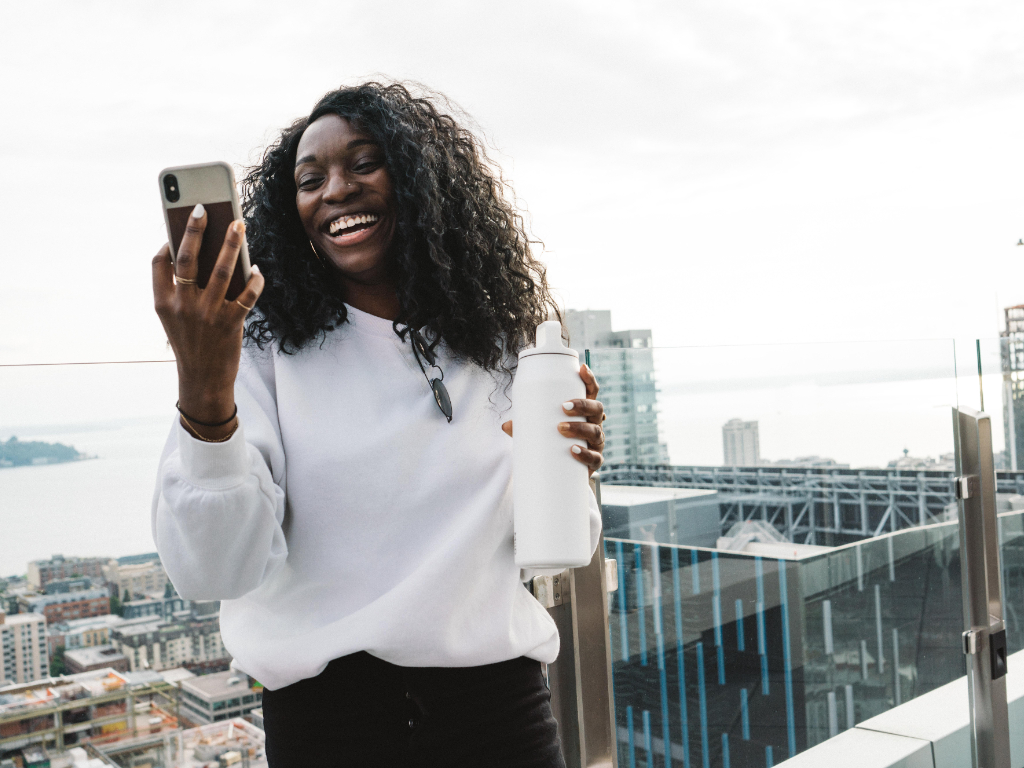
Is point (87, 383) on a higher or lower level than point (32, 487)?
higher

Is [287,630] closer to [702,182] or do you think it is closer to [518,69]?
[518,69]

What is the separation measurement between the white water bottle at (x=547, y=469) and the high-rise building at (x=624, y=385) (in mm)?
663

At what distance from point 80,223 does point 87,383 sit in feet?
18.5

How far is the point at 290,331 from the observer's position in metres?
0.93

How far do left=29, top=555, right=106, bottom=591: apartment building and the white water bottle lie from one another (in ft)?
2.23

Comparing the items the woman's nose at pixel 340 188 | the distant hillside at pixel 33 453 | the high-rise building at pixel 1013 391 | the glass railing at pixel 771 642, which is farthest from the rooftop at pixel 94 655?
the high-rise building at pixel 1013 391

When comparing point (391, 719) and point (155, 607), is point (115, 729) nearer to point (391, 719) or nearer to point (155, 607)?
point (155, 607)

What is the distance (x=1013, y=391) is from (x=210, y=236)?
9.55ft

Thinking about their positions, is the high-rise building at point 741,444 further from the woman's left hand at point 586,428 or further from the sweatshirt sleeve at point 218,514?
the sweatshirt sleeve at point 218,514

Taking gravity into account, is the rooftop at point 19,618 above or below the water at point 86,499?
below

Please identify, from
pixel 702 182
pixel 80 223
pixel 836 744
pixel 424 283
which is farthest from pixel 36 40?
pixel 702 182

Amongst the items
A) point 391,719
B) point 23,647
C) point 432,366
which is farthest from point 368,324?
point 23,647

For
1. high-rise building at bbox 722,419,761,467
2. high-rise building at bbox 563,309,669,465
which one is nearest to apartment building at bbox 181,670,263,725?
high-rise building at bbox 563,309,669,465

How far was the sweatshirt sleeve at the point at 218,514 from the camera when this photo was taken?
0.73 metres
